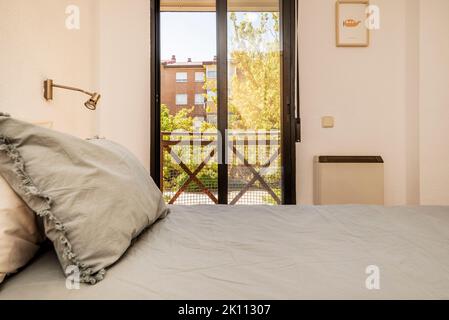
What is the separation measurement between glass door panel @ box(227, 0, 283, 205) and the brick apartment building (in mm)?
263

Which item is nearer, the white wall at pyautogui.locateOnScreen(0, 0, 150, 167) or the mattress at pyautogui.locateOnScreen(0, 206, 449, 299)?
the mattress at pyautogui.locateOnScreen(0, 206, 449, 299)

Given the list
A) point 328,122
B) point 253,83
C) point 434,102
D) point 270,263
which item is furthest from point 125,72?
point 434,102

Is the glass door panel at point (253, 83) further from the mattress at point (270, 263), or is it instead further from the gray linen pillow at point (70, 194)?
the gray linen pillow at point (70, 194)

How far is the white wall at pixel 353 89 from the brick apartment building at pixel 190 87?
35.1 inches

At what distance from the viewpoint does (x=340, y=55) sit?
2.95 m

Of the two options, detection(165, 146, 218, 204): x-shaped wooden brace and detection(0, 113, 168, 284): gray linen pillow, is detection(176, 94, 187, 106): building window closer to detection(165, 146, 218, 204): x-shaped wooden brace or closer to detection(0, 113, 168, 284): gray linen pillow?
detection(165, 146, 218, 204): x-shaped wooden brace

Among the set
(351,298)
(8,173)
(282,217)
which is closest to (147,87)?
(282,217)

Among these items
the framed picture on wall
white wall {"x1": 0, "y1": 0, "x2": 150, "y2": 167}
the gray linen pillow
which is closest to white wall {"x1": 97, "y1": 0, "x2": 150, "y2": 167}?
white wall {"x1": 0, "y1": 0, "x2": 150, "y2": 167}

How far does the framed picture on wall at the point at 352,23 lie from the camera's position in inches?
114

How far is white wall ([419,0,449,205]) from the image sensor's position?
112 inches

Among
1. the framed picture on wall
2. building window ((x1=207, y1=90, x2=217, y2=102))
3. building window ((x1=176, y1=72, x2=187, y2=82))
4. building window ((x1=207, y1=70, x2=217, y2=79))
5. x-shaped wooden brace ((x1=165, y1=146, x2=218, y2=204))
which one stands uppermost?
the framed picture on wall

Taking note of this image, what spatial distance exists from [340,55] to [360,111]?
55 cm

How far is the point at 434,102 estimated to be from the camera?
9.34 ft

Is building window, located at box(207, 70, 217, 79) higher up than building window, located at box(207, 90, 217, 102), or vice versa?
building window, located at box(207, 70, 217, 79)
